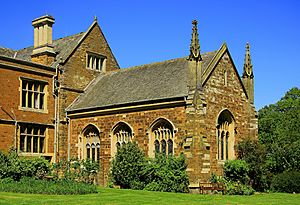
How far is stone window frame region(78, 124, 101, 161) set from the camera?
34.5 metres

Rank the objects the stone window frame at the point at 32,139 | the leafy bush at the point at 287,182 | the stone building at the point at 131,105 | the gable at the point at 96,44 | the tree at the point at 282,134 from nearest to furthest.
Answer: the stone building at the point at 131,105, the leafy bush at the point at 287,182, the stone window frame at the point at 32,139, the tree at the point at 282,134, the gable at the point at 96,44

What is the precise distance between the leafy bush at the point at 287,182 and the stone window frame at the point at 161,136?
8842 millimetres

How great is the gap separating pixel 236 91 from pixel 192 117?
20.4 feet

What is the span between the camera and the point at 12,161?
29047 millimetres

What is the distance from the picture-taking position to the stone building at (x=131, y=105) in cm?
2927

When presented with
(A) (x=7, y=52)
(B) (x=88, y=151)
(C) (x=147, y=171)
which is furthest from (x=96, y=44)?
(C) (x=147, y=171)

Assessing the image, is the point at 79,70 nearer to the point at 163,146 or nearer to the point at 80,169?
the point at 80,169

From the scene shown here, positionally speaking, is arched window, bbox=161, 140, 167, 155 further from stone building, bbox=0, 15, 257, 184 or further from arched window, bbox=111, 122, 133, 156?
arched window, bbox=111, 122, 133, 156

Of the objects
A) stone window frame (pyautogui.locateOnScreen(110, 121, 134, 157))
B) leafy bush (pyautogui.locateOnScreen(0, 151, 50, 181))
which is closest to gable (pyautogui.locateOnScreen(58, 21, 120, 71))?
stone window frame (pyautogui.locateOnScreen(110, 121, 134, 157))

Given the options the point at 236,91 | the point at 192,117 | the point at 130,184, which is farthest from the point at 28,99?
the point at 236,91

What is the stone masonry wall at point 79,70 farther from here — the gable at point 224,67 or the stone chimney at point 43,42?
the gable at point 224,67

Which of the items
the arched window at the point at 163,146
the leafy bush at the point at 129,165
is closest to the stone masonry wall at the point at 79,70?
the leafy bush at the point at 129,165

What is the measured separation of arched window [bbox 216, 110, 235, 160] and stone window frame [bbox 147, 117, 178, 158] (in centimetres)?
319

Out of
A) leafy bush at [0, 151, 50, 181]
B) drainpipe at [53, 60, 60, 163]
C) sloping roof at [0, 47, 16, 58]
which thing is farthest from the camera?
sloping roof at [0, 47, 16, 58]
